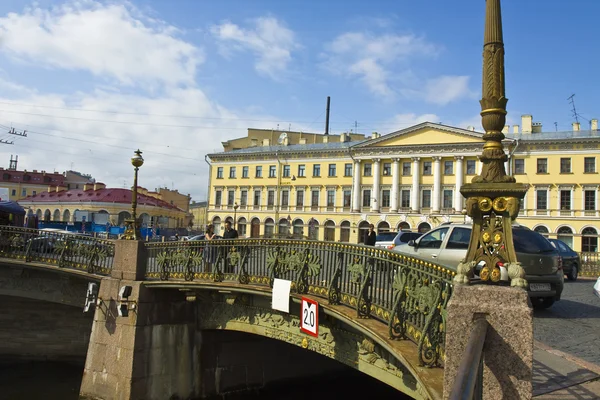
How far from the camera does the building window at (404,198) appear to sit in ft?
183

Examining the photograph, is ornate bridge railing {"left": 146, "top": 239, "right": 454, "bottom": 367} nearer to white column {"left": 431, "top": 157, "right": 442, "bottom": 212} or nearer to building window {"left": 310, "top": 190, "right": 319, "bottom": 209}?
white column {"left": 431, "top": 157, "right": 442, "bottom": 212}

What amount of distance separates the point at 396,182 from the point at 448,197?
6033mm

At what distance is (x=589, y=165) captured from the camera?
47.6m

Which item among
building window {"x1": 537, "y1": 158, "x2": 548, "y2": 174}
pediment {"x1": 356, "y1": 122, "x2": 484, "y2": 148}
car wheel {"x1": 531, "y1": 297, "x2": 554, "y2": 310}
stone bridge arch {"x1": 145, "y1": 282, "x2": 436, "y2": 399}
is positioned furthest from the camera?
pediment {"x1": 356, "y1": 122, "x2": 484, "y2": 148}

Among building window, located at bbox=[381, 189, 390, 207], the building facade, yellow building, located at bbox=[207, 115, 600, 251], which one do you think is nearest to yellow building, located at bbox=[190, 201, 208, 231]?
the building facade

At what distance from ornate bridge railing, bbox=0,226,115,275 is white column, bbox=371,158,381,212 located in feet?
148

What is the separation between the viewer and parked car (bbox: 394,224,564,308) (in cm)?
980

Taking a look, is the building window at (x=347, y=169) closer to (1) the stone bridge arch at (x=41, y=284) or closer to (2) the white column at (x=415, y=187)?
(2) the white column at (x=415, y=187)

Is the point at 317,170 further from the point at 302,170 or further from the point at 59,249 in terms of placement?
the point at 59,249

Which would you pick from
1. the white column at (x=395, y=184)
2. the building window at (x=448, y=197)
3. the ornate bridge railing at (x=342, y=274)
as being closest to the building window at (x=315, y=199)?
the white column at (x=395, y=184)

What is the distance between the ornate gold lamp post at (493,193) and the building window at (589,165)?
168 ft

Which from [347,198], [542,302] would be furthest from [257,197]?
[542,302]

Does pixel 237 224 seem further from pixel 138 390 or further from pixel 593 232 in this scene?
pixel 138 390

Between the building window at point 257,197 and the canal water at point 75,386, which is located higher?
the building window at point 257,197
